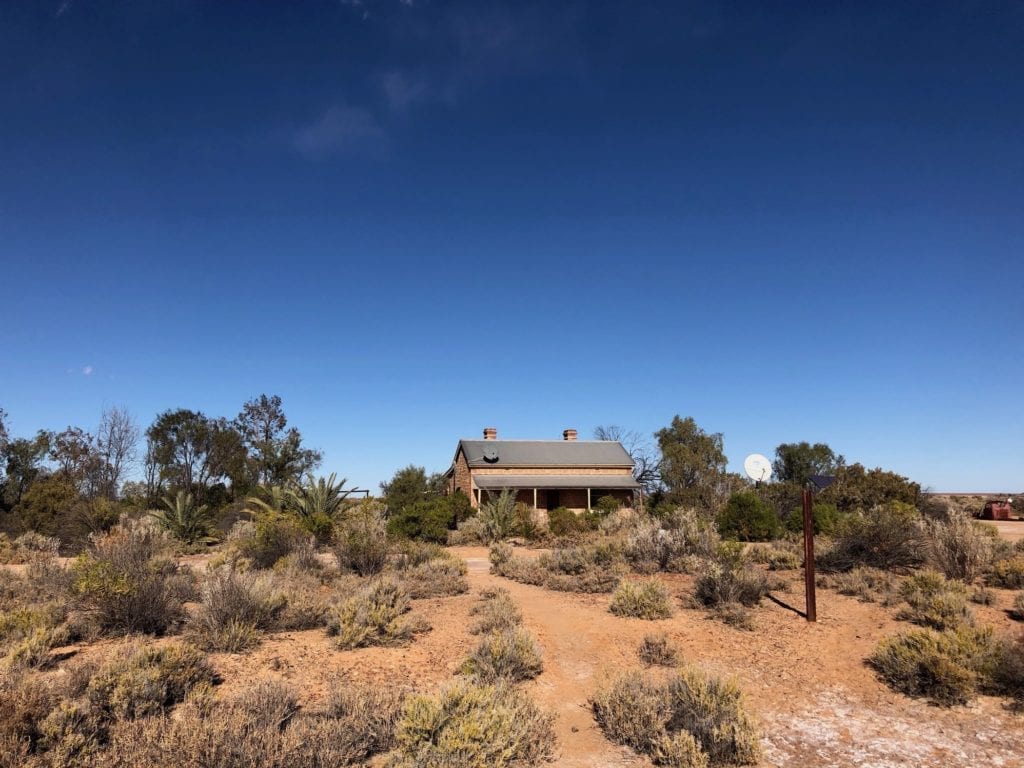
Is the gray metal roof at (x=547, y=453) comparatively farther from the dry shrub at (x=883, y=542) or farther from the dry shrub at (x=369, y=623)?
the dry shrub at (x=369, y=623)

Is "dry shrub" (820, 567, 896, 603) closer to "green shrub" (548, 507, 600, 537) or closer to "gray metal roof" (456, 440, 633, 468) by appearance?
"green shrub" (548, 507, 600, 537)

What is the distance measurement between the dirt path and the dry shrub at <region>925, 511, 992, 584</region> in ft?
5.39

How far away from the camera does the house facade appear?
32719 mm

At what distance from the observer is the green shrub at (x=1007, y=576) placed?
1002cm

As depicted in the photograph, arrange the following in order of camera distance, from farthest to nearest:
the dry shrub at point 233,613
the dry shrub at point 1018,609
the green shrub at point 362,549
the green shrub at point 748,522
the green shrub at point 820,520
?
the green shrub at point 748,522, the green shrub at point 820,520, the green shrub at point 362,549, the dry shrub at point 1018,609, the dry shrub at point 233,613

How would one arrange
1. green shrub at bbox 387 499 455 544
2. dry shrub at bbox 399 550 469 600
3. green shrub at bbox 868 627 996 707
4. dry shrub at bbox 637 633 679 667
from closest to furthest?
green shrub at bbox 868 627 996 707 → dry shrub at bbox 637 633 679 667 → dry shrub at bbox 399 550 469 600 → green shrub at bbox 387 499 455 544

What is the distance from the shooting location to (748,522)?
1850 cm

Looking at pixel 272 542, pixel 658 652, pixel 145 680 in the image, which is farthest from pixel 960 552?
pixel 272 542

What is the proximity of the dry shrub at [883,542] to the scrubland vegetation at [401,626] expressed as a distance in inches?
1.7

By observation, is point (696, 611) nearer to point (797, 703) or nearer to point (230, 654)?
Answer: point (797, 703)

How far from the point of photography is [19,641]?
7.14 meters

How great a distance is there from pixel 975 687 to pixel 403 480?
87.9ft

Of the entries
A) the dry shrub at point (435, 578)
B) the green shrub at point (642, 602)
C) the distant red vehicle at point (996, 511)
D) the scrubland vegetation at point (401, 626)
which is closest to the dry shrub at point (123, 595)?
the scrubland vegetation at point (401, 626)

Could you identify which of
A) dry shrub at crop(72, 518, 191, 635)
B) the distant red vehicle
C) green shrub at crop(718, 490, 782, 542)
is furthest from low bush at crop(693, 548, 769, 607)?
the distant red vehicle
